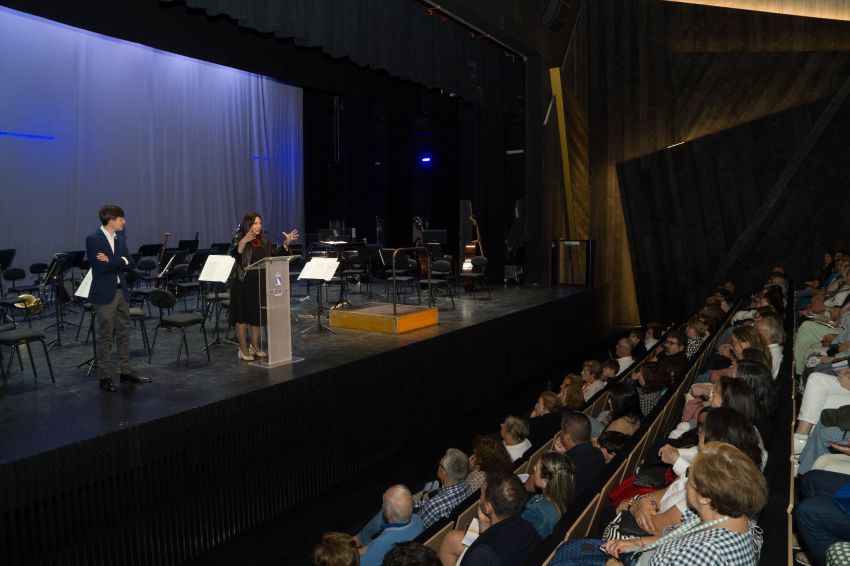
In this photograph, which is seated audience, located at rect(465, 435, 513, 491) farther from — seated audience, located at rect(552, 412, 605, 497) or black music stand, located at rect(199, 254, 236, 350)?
black music stand, located at rect(199, 254, 236, 350)

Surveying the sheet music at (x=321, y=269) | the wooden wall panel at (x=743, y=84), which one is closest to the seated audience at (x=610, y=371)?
the sheet music at (x=321, y=269)

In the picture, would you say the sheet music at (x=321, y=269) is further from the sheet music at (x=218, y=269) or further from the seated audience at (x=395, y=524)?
the seated audience at (x=395, y=524)

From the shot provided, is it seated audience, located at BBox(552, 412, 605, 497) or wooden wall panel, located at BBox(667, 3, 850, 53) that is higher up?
wooden wall panel, located at BBox(667, 3, 850, 53)

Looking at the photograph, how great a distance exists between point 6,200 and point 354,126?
7.77 m

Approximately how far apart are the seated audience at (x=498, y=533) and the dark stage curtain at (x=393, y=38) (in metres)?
5.51

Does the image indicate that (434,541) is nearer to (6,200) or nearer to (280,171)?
(6,200)

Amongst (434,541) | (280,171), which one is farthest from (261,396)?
(280,171)

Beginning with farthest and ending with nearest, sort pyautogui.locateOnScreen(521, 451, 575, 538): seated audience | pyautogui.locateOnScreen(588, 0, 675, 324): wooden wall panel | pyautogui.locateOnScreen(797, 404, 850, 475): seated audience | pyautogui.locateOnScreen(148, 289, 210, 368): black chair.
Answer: pyautogui.locateOnScreen(588, 0, 675, 324): wooden wall panel < pyautogui.locateOnScreen(148, 289, 210, 368): black chair < pyautogui.locateOnScreen(797, 404, 850, 475): seated audience < pyautogui.locateOnScreen(521, 451, 575, 538): seated audience

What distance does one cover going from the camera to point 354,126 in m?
15.6

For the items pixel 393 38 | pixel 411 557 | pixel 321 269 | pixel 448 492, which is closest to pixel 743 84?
pixel 393 38

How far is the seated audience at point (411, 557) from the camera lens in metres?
2.22

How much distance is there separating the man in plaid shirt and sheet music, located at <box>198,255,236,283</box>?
9.65 ft

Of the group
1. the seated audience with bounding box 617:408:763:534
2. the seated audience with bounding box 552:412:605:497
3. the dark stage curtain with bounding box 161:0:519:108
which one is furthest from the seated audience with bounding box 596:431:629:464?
the dark stage curtain with bounding box 161:0:519:108

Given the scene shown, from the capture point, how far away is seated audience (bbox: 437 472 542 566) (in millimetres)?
2527
